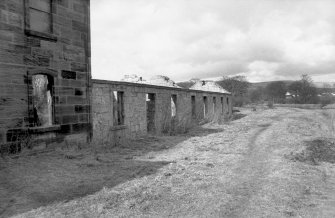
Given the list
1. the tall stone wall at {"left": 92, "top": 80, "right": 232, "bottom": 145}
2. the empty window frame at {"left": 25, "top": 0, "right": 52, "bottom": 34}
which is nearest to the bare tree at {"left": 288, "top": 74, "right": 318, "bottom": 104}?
the tall stone wall at {"left": 92, "top": 80, "right": 232, "bottom": 145}

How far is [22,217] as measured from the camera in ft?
15.1

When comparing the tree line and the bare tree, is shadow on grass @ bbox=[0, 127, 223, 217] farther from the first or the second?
the bare tree

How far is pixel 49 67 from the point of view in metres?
9.25

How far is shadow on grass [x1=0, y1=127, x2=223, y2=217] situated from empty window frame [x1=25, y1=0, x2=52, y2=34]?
12.2 feet

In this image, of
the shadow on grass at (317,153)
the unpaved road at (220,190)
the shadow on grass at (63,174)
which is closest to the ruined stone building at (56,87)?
the shadow on grass at (63,174)

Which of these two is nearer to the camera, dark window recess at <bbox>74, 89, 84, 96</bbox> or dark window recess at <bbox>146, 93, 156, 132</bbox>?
dark window recess at <bbox>74, 89, 84, 96</bbox>

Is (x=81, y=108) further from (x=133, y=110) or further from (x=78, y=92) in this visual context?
(x=133, y=110)

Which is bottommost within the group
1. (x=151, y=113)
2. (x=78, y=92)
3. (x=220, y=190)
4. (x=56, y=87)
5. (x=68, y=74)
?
(x=220, y=190)

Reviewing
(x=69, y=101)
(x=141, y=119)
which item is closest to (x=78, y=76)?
(x=69, y=101)

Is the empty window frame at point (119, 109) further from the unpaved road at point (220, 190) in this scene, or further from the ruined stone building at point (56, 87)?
the unpaved road at point (220, 190)

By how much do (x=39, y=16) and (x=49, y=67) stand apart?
4.98ft

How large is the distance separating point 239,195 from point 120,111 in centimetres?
822

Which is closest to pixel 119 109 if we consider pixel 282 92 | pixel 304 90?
pixel 304 90

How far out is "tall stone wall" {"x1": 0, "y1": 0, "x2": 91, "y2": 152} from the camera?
26.3ft
